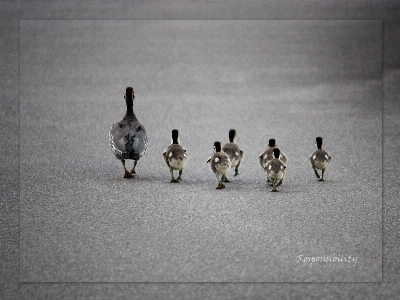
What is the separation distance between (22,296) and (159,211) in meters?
0.88

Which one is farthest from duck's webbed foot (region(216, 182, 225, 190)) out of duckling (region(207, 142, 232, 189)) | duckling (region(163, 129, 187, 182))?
duckling (region(163, 129, 187, 182))

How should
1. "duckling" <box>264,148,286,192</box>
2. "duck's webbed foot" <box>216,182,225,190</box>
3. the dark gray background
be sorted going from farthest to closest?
"duck's webbed foot" <box>216,182,225,190</box>
"duckling" <box>264,148,286,192</box>
the dark gray background

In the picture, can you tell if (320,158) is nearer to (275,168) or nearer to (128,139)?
(275,168)

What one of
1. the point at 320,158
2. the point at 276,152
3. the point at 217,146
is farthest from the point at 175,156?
the point at 320,158

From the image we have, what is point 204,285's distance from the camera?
7.40 feet

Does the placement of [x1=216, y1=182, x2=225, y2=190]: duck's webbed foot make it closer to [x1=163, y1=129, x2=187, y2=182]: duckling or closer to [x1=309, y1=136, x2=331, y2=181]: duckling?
[x1=163, y1=129, x2=187, y2=182]: duckling

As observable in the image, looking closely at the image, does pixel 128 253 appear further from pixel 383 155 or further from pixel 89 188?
pixel 383 155

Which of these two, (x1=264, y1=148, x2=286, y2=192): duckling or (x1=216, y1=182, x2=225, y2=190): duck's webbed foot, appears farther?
(x1=216, y1=182, x2=225, y2=190): duck's webbed foot

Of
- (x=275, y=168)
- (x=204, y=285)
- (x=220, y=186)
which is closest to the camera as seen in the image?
(x=204, y=285)

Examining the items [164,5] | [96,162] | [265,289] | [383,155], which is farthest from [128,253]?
[383,155]

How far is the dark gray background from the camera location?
2195 millimetres

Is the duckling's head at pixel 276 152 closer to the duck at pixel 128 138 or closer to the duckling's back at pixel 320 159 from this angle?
the duckling's back at pixel 320 159

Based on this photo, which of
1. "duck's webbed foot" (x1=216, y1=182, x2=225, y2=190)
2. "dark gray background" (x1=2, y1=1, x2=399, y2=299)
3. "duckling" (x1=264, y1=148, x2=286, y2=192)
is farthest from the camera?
"duck's webbed foot" (x1=216, y1=182, x2=225, y2=190)

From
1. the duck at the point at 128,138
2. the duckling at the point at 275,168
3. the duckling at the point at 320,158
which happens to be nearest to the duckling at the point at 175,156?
the duck at the point at 128,138
